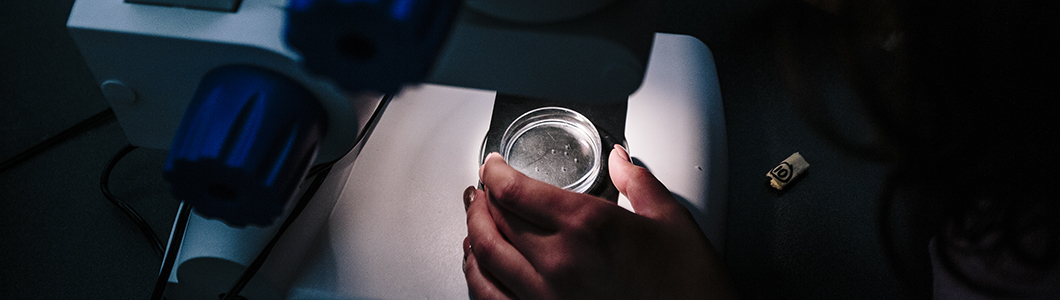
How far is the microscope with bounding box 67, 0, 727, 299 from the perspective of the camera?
28 cm

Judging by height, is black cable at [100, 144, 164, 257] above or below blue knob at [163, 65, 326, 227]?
below

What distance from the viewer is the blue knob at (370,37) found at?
0.76ft

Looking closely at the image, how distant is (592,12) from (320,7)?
0.14 meters

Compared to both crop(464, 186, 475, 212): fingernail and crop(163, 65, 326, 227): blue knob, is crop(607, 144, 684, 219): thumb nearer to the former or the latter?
crop(464, 186, 475, 212): fingernail

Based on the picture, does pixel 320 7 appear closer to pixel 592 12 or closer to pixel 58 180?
pixel 592 12

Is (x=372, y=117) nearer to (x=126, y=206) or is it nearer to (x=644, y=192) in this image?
(x=644, y=192)

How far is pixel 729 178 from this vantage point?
1.03 metres

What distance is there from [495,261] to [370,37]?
0.27 meters

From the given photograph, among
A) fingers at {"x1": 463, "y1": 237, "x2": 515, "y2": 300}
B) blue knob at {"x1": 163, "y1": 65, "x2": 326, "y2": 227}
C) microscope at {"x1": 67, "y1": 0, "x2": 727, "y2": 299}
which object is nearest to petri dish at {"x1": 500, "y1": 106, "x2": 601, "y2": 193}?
microscope at {"x1": 67, "y1": 0, "x2": 727, "y2": 299}

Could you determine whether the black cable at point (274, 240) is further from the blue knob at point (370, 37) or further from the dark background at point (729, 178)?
the dark background at point (729, 178)

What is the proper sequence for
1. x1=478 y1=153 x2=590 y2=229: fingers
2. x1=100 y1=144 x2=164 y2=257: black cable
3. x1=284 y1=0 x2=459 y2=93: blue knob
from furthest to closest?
x1=100 y1=144 x2=164 y2=257: black cable, x1=478 y1=153 x2=590 y2=229: fingers, x1=284 y1=0 x2=459 y2=93: blue knob

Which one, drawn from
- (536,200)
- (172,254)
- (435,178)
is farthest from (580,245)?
(172,254)

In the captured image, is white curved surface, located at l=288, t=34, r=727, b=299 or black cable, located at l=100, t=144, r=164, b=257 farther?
black cable, located at l=100, t=144, r=164, b=257

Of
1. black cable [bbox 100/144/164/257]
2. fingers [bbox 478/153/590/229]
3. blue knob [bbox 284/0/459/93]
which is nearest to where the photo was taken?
blue knob [bbox 284/0/459/93]
